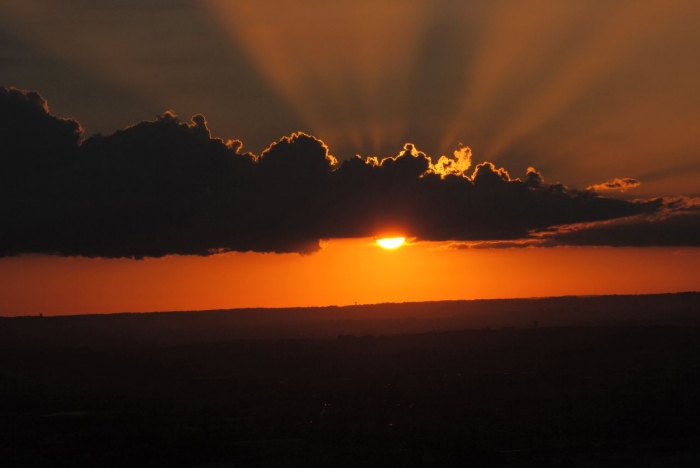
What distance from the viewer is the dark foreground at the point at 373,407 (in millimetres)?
51219

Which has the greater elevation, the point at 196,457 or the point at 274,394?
the point at 274,394

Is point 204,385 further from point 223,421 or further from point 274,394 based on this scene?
point 223,421

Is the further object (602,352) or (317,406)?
(602,352)

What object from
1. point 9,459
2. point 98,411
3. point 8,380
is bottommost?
point 9,459

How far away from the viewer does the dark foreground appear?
51.2 meters

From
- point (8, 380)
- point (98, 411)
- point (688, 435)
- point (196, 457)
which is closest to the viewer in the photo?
point (196, 457)

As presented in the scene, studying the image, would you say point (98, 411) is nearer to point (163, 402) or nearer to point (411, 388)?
point (163, 402)

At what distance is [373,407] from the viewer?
73.2 m

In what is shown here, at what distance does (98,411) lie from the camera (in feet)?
239

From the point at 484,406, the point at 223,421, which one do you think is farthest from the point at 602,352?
the point at 223,421

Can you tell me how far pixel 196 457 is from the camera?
167ft

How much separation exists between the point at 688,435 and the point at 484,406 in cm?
1948

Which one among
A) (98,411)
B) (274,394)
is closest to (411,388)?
(274,394)

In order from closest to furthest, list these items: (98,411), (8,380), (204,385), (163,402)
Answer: (98,411)
(163,402)
(204,385)
(8,380)
